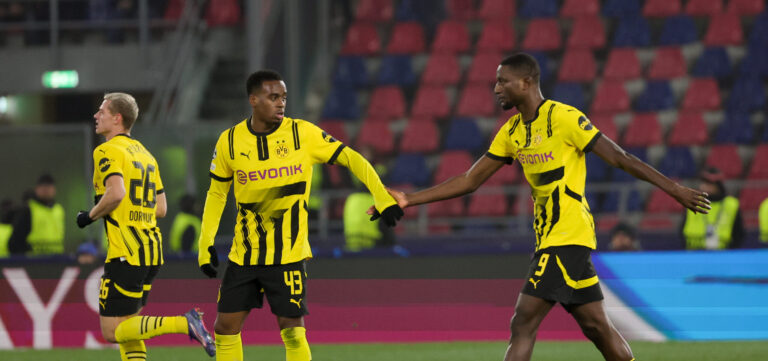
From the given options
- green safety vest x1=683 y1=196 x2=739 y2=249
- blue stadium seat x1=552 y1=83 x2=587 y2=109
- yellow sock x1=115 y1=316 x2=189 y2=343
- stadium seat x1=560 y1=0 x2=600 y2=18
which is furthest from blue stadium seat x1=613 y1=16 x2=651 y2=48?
yellow sock x1=115 y1=316 x2=189 y2=343

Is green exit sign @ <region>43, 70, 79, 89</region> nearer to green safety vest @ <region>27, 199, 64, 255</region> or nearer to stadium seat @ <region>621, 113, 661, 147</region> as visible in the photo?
green safety vest @ <region>27, 199, 64, 255</region>

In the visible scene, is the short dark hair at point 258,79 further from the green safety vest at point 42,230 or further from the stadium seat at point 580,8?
the stadium seat at point 580,8

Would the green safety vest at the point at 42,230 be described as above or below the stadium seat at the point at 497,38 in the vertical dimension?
below

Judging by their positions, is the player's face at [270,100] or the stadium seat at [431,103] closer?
the player's face at [270,100]

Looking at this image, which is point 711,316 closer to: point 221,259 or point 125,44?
point 221,259

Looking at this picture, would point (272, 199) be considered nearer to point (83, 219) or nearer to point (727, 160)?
point (83, 219)

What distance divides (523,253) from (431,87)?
745 cm

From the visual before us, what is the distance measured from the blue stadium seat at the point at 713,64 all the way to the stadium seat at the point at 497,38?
107 inches

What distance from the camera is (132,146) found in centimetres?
705

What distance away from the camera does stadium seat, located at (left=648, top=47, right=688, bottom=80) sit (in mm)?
16719

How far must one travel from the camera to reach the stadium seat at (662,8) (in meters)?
17.3

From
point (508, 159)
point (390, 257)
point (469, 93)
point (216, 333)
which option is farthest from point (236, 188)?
point (469, 93)

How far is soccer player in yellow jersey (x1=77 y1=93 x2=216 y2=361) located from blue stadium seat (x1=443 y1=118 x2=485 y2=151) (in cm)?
975

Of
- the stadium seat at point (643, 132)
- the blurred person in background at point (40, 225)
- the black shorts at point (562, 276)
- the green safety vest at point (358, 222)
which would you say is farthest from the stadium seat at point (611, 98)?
Answer: the black shorts at point (562, 276)
